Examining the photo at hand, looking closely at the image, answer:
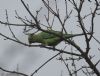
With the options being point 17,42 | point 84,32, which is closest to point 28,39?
point 17,42

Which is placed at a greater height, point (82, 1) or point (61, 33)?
point (82, 1)

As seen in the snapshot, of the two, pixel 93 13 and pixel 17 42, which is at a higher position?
pixel 93 13

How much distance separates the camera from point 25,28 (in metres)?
4.62

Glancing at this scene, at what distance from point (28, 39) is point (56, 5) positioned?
0.66 metres

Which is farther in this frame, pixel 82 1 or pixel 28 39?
pixel 28 39

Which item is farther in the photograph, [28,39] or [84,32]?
[28,39]

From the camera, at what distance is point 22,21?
422cm

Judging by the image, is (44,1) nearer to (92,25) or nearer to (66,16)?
(66,16)

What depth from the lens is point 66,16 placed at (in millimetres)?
4434

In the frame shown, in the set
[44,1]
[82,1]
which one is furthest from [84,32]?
[44,1]

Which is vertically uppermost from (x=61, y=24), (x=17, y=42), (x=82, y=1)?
(x=82, y=1)

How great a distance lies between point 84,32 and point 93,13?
285 millimetres

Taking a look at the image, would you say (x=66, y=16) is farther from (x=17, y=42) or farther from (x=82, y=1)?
(x=17, y=42)

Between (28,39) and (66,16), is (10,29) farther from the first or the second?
(66,16)
